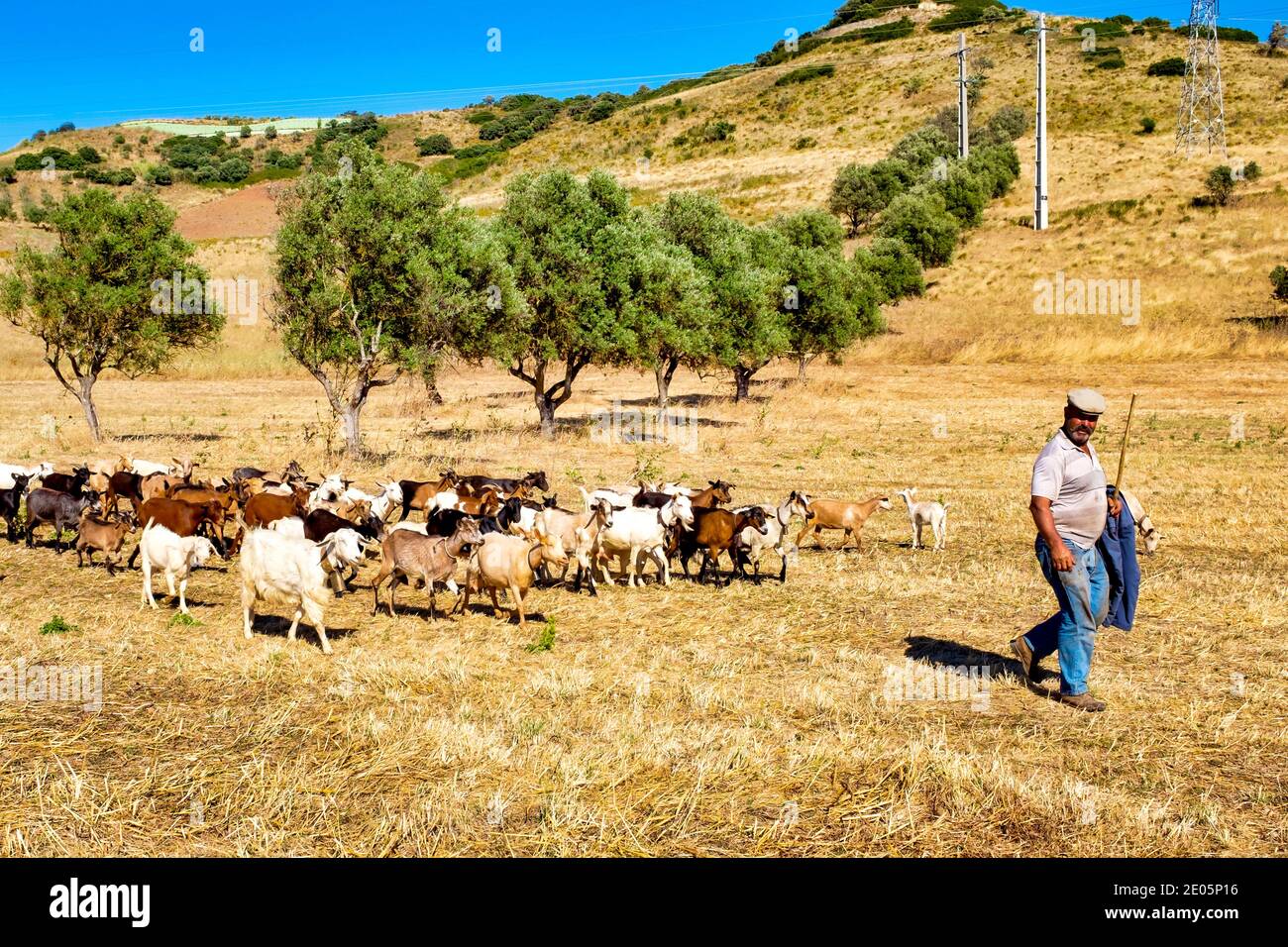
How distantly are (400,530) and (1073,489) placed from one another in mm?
8680

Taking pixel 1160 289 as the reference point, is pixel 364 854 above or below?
below

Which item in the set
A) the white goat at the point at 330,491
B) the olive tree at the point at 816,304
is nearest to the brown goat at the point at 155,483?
the white goat at the point at 330,491

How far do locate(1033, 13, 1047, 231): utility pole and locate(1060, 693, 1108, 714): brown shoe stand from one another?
65.6 meters

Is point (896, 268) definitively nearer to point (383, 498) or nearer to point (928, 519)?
point (928, 519)

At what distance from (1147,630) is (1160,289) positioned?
Result: 189ft

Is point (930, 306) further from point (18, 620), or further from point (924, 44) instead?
point (924, 44)

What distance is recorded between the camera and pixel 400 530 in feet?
45.1

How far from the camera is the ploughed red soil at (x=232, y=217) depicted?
102062mm

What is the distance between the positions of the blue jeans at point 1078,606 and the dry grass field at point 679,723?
442mm

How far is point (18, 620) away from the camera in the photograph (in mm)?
12742

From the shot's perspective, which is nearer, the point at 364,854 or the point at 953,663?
the point at 364,854

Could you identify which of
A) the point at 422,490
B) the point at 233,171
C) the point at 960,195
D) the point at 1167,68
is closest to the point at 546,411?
the point at 422,490

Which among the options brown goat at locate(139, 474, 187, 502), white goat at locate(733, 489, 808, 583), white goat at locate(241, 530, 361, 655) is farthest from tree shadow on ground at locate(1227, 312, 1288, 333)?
white goat at locate(241, 530, 361, 655)
